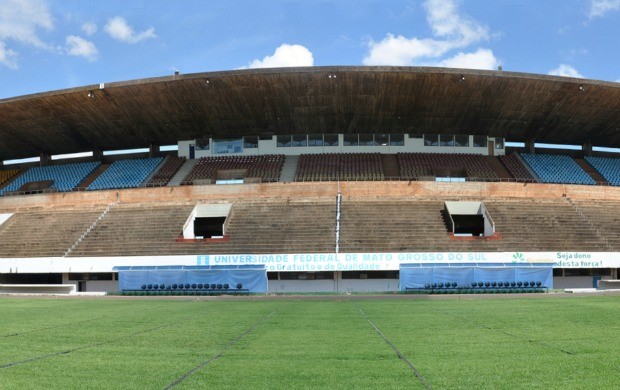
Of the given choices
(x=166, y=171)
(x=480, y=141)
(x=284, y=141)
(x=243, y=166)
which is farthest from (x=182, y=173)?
(x=480, y=141)

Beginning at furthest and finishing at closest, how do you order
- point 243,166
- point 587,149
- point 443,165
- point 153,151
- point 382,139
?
point 153,151 < point 587,149 < point 382,139 < point 243,166 < point 443,165

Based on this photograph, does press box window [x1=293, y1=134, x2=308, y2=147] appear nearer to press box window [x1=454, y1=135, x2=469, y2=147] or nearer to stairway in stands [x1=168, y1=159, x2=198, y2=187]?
stairway in stands [x1=168, y1=159, x2=198, y2=187]

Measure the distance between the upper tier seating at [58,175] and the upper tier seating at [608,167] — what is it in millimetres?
47332

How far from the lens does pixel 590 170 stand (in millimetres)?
49781

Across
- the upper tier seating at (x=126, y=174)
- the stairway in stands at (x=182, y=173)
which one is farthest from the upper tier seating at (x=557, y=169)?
the upper tier seating at (x=126, y=174)

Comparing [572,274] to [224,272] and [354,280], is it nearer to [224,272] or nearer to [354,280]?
[354,280]

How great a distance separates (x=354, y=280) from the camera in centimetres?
3375

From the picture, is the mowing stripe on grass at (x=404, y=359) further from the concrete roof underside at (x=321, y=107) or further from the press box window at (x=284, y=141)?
the press box window at (x=284, y=141)

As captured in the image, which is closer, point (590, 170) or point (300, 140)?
point (590, 170)

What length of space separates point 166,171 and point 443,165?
24.7 meters

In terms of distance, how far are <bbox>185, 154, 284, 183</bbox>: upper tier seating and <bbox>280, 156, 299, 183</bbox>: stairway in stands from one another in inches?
14.0

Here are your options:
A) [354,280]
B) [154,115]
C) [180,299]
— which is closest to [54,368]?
[180,299]

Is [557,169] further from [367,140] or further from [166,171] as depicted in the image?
[166,171]

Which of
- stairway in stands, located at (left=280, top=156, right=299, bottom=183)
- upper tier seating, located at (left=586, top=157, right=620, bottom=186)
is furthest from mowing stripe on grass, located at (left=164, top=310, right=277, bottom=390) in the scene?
upper tier seating, located at (left=586, top=157, right=620, bottom=186)
